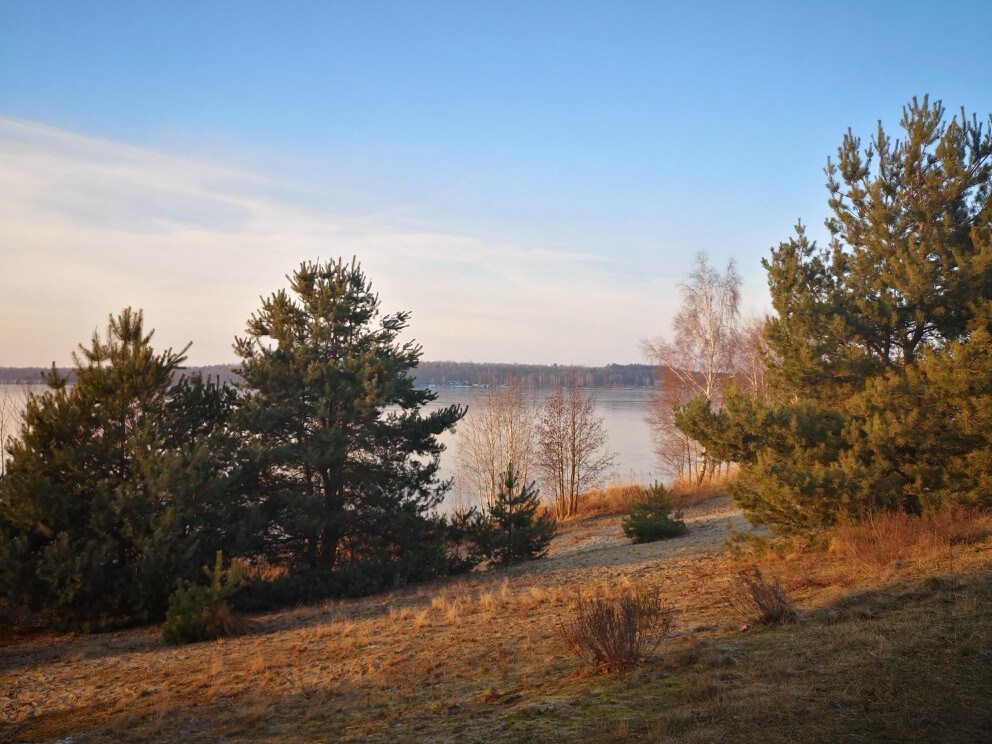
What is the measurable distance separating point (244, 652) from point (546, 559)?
31.0 ft

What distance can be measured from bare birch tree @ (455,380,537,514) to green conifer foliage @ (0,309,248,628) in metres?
20.2

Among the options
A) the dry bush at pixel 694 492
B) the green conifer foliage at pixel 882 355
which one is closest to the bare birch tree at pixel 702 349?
the dry bush at pixel 694 492

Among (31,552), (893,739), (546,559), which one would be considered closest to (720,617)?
(893,739)

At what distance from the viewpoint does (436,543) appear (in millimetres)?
17062

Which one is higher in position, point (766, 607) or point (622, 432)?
point (766, 607)

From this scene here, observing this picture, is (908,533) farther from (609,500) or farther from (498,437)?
(498,437)

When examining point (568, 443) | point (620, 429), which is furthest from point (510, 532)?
point (620, 429)

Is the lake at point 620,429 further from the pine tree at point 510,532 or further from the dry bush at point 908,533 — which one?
the dry bush at point 908,533

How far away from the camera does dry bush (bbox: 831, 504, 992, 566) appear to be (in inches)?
358

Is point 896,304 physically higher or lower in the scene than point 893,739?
higher

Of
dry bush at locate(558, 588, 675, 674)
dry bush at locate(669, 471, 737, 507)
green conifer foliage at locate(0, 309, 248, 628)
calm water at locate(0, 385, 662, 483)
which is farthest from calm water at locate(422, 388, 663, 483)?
dry bush at locate(558, 588, 675, 674)

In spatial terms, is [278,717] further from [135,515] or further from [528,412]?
[528,412]

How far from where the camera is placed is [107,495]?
13023mm

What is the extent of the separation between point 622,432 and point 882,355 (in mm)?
49723
